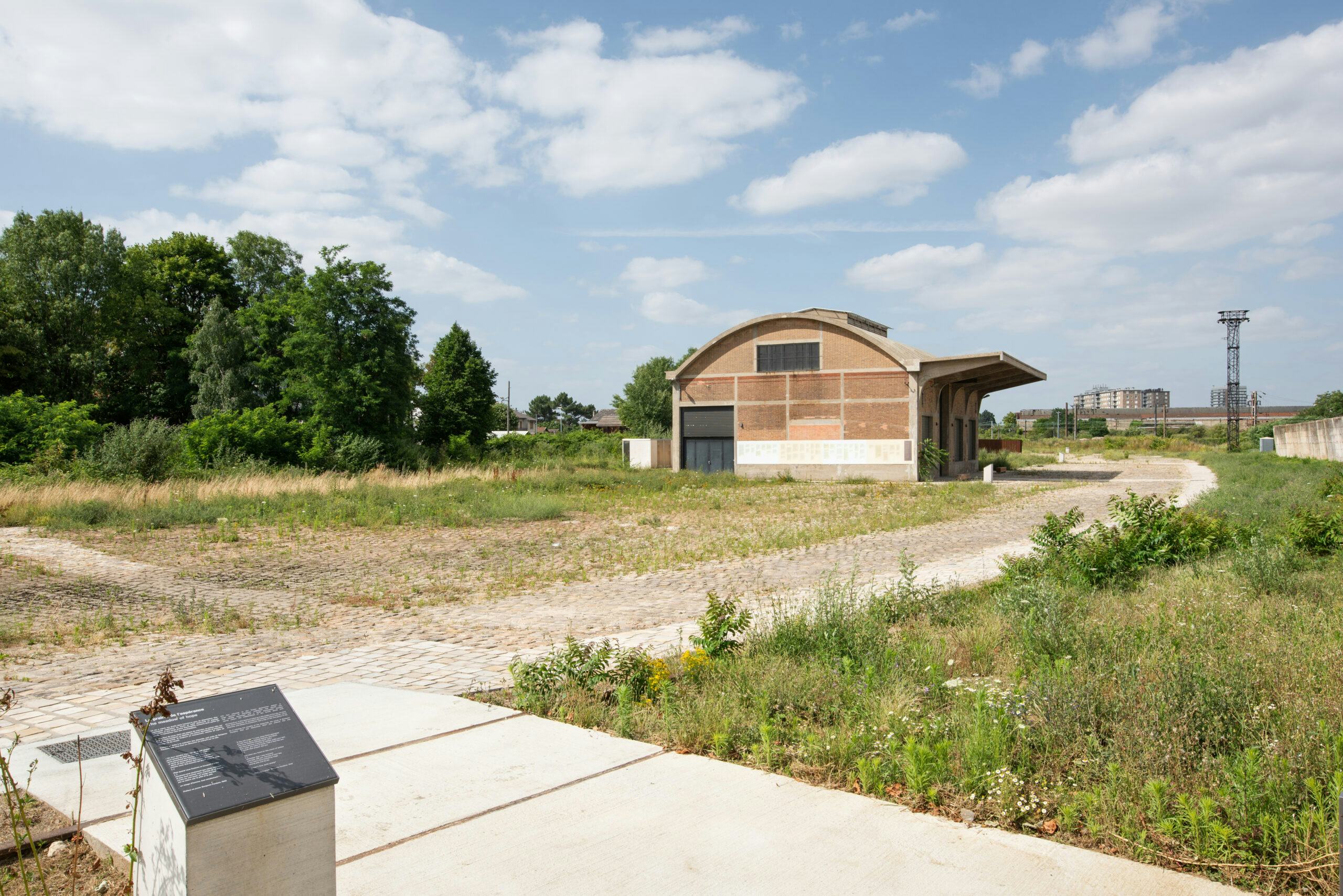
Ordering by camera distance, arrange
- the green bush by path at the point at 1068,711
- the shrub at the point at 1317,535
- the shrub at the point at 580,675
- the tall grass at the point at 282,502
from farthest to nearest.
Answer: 1. the tall grass at the point at 282,502
2. the shrub at the point at 1317,535
3. the shrub at the point at 580,675
4. the green bush by path at the point at 1068,711

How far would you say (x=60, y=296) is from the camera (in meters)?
45.1

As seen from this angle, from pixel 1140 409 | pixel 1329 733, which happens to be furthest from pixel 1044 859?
pixel 1140 409

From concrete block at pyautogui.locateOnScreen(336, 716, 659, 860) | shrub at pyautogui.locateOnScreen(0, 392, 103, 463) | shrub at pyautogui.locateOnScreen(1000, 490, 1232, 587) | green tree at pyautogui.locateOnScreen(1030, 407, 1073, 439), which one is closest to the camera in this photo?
concrete block at pyautogui.locateOnScreen(336, 716, 659, 860)

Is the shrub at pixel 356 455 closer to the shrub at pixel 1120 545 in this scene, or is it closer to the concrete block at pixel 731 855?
the shrub at pixel 1120 545

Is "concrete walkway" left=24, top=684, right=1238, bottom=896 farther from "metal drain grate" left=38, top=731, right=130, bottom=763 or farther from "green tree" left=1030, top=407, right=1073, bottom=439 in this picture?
"green tree" left=1030, top=407, right=1073, bottom=439

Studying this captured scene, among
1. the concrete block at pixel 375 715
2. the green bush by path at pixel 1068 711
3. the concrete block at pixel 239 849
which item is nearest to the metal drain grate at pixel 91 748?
the concrete block at pixel 375 715

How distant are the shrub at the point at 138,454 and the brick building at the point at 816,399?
25.3 metres

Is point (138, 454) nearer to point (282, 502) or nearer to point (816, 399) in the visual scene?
point (282, 502)

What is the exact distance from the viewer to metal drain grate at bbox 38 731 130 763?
5098 mm

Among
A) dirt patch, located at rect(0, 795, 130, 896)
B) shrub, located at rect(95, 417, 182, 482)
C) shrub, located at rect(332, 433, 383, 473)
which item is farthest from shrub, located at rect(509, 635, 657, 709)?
shrub, located at rect(332, 433, 383, 473)

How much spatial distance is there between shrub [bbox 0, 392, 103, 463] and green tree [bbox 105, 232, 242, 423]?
2058 centimetres

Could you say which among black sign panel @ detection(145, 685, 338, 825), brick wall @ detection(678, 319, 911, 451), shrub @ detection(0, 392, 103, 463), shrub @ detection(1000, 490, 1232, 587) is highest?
brick wall @ detection(678, 319, 911, 451)

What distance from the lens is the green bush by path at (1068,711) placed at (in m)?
3.80

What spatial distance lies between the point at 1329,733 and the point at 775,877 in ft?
9.76
